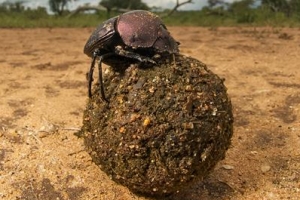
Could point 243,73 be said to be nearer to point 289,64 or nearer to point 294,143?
point 289,64

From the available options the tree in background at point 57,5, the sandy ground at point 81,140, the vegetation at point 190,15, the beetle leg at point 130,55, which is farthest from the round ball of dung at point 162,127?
the tree in background at point 57,5

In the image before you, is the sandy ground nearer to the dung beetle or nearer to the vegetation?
the dung beetle

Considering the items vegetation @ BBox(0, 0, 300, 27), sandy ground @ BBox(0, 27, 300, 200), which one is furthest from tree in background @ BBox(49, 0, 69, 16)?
sandy ground @ BBox(0, 27, 300, 200)

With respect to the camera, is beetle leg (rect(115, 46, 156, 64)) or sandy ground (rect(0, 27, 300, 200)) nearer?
beetle leg (rect(115, 46, 156, 64))

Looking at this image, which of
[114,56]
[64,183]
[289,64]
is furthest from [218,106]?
[289,64]

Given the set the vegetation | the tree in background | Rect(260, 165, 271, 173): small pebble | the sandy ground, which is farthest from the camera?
→ the tree in background
